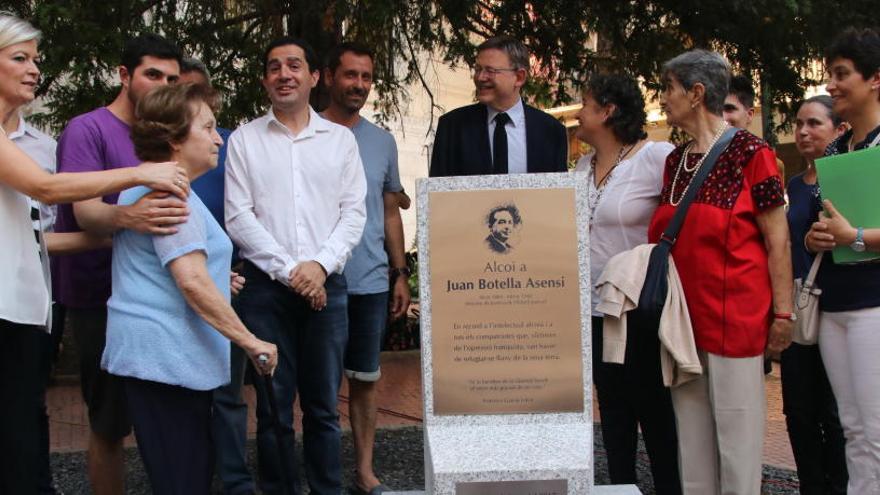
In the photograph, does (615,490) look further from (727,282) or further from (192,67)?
(192,67)

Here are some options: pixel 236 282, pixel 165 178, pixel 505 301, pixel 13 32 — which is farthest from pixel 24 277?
pixel 505 301

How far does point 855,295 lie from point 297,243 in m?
2.51

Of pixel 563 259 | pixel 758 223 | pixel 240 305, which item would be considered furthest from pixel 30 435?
pixel 758 223

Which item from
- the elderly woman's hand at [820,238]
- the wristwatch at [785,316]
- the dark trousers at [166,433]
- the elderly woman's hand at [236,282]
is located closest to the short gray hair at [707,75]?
the elderly woman's hand at [820,238]

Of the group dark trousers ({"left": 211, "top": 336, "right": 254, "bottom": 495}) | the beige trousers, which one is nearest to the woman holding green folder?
the beige trousers

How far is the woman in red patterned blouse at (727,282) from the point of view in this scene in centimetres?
439

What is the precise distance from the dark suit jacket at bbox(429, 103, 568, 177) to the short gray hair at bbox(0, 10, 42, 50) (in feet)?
7.37

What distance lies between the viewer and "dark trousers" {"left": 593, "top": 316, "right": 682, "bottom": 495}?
4.98 meters

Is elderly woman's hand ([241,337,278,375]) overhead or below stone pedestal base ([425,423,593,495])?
overhead

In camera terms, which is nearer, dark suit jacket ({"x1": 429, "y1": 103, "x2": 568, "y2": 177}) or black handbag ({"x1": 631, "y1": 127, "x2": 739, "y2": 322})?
black handbag ({"x1": 631, "y1": 127, "x2": 739, "y2": 322})

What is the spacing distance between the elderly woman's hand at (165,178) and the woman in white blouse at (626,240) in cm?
223

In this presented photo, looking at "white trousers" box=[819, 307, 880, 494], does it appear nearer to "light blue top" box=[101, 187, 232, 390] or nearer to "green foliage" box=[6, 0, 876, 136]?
"light blue top" box=[101, 187, 232, 390]

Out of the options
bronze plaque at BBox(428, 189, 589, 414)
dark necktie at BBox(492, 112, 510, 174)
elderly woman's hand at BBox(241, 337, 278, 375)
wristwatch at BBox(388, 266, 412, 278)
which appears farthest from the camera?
wristwatch at BBox(388, 266, 412, 278)

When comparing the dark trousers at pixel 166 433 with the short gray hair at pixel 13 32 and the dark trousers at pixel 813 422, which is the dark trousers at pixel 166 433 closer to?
the short gray hair at pixel 13 32
